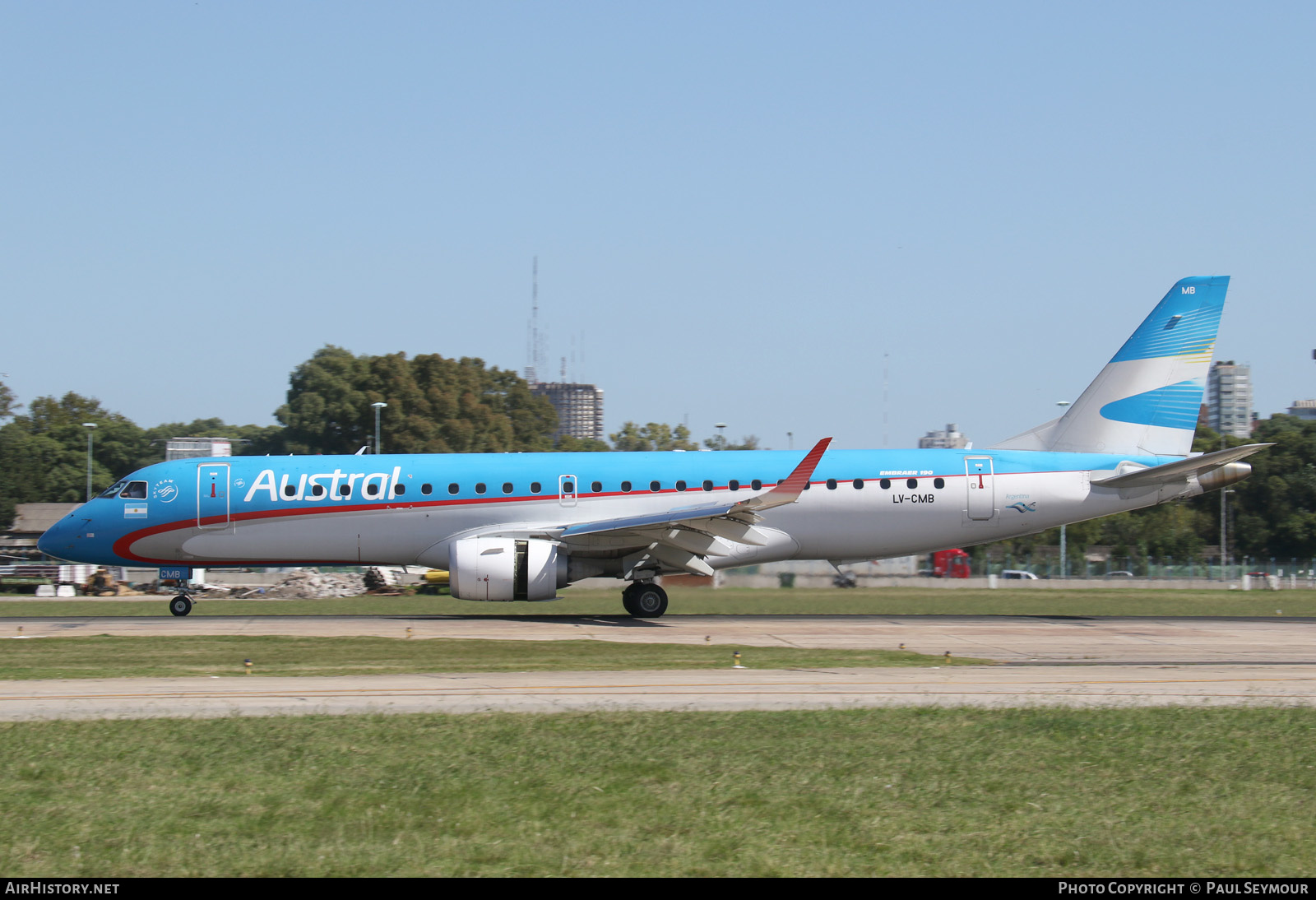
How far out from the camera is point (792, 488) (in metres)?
24.1

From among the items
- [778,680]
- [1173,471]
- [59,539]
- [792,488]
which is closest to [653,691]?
[778,680]

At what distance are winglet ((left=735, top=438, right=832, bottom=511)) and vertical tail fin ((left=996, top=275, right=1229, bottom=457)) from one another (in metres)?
6.40

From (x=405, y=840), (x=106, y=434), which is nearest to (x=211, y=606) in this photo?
(x=405, y=840)

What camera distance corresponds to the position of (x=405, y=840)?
7.56 meters

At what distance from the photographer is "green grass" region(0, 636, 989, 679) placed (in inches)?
642

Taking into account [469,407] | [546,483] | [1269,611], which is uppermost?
[469,407]

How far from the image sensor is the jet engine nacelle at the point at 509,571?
24531mm

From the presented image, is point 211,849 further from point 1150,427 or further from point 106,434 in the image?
point 106,434

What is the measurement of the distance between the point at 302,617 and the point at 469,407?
59249 mm

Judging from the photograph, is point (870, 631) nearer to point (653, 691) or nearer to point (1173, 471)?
point (1173, 471)

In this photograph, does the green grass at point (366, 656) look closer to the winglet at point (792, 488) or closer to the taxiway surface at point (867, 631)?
the taxiway surface at point (867, 631)

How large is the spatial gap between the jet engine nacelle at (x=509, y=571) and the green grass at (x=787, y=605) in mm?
2058

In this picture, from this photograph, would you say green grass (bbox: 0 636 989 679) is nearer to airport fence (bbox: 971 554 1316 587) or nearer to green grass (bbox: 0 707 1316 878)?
green grass (bbox: 0 707 1316 878)

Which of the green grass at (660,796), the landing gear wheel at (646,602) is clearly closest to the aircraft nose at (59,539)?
the landing gear wheel at (646,602)
